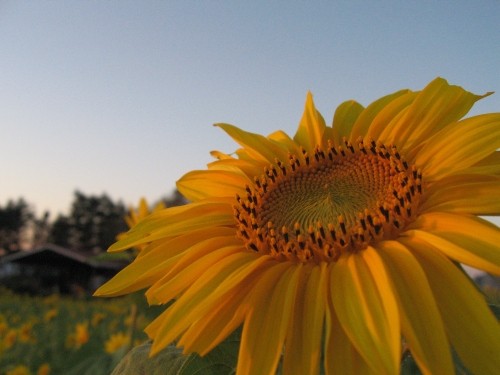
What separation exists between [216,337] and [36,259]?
45.2m

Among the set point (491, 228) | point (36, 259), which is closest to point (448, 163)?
point (491, 228)

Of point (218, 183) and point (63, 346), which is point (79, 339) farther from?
point (218, 183)

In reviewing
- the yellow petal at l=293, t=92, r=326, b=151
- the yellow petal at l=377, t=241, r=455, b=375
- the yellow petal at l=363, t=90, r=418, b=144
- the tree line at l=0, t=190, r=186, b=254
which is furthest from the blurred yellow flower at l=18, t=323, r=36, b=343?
the tree line at l=0, t=190, r=186, b=254

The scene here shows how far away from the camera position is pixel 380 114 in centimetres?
147

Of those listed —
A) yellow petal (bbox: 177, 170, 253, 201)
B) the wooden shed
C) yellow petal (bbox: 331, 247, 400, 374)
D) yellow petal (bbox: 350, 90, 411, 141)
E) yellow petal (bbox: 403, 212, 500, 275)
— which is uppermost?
yellow petal (bbox: 350, 90, 411, 141)

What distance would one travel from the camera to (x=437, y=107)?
1376mm

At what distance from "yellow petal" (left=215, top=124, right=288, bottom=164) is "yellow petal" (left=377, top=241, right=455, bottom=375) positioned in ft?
2.05

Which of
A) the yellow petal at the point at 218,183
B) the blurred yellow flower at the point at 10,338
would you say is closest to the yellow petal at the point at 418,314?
the yellow petal at the point at 218,183

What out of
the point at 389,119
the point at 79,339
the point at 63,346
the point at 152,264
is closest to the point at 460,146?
the point at 389,119

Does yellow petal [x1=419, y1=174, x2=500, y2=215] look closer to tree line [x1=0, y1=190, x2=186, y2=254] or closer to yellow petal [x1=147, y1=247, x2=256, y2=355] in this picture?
yellow petal [x1=147, y1=247, x2=256, y2=355]

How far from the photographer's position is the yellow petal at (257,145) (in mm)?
1567

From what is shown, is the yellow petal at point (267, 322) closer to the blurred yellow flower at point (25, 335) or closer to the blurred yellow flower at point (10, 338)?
the blurred yellow flower at point (10, 338)

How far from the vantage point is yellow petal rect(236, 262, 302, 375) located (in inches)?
36.6

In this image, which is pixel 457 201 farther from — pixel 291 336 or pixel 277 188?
pixel 277 188
